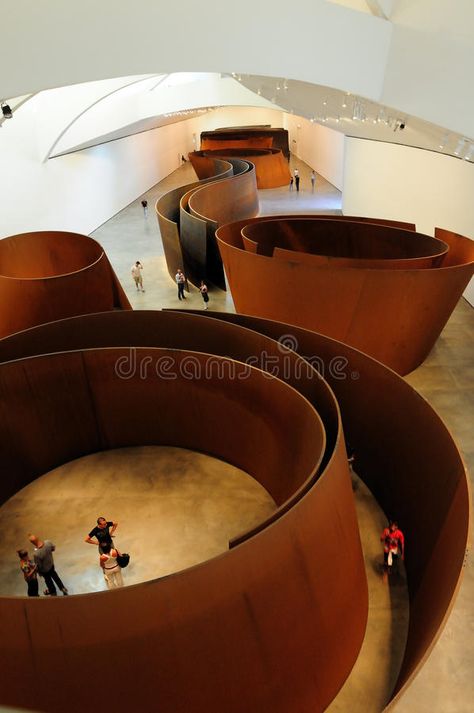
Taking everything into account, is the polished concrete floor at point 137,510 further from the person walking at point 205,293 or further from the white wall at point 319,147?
the white wall at point 319,147

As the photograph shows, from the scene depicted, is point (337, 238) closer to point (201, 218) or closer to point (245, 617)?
point (201, 218)

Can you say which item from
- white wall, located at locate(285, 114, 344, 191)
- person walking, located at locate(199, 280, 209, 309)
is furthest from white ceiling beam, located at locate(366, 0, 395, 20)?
A: white wall, located at locate(285, 114, 344, 191)

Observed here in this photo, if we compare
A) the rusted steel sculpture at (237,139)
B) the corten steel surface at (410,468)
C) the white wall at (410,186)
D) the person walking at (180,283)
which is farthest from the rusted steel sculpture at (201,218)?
the rusted steel sculpture at (237,139)

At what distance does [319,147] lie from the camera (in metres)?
33.6

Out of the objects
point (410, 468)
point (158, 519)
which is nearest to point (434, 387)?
point (410, 468)

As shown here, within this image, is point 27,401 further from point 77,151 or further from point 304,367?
point 77,151

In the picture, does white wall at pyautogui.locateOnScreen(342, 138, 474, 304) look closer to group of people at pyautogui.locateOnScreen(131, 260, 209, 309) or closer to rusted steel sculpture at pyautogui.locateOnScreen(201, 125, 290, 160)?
group of people at pyautogui.locateOnScreen(131, 260, 209, 309)

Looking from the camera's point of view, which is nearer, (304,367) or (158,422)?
(304,367)

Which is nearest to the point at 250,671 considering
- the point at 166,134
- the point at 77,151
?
the point at 77,151

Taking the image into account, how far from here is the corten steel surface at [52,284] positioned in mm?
10289

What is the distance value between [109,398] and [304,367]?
3.14 metres

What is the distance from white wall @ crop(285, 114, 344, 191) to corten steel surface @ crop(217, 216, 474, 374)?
1966cm

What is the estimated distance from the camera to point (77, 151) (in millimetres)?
21656

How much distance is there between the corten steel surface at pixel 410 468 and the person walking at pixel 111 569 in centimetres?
335
